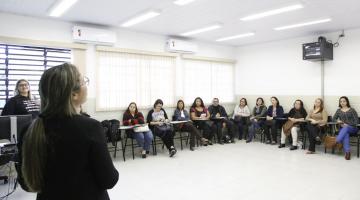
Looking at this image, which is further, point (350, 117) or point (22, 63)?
point (350, 117)

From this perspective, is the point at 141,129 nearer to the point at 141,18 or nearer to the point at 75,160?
the point at 141,18

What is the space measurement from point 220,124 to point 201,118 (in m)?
0.62

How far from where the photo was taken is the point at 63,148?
1041 mm

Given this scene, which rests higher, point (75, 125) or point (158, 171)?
point (75, 125)

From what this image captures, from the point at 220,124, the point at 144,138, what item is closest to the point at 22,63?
the point at 144,138

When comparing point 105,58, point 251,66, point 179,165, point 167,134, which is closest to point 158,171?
point 179,165

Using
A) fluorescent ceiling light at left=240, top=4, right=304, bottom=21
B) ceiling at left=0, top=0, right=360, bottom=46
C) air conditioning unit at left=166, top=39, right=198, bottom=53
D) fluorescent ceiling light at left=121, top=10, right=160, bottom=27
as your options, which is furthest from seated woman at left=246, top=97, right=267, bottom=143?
fluorescent ceiling light at left=121, top=10, right=160, bottom=27

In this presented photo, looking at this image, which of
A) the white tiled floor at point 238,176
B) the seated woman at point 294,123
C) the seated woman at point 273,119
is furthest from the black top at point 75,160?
the seated woman at point 273,119

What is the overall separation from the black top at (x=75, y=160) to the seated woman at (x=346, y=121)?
5.47 metres

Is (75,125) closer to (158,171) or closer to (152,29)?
(158,171)

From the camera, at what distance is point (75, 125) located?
1.05 m

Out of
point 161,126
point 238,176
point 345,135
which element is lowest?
point 238,176

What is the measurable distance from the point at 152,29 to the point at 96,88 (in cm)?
189

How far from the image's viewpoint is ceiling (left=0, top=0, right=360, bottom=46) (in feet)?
14.2
